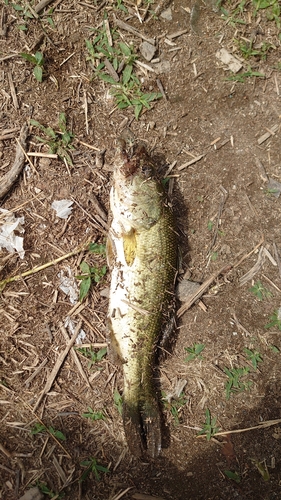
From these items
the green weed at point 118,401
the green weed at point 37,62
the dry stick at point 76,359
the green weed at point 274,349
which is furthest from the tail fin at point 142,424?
the green weed at point 37,62

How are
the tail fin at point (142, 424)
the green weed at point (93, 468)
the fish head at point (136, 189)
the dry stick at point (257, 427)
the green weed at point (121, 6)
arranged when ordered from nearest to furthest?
the fish head at point (136, 189) → the tail fin at point (142, 424) → the green weed at point (93, 468) → the dry stick at point (257, 427) → the green weed at point (121, 6)

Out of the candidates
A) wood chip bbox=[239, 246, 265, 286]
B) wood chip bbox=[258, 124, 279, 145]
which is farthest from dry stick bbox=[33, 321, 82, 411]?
wood chip bbox=[258, 124, 279, 145]

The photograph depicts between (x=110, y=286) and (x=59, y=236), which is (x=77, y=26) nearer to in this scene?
(x=59, y=236)

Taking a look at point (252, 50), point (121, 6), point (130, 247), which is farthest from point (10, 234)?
point (252, 50)

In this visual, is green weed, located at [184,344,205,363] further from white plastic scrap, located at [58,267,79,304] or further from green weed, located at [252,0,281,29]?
green weed, located at [252,0,281,29]

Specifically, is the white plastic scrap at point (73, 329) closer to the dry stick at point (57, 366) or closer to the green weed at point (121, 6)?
the dry stick at point (57, 366)

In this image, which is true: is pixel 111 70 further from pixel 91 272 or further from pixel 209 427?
pixel 209 427
